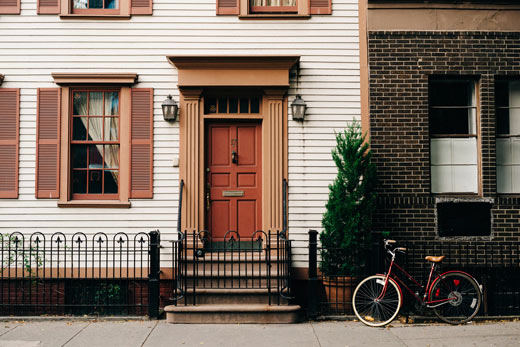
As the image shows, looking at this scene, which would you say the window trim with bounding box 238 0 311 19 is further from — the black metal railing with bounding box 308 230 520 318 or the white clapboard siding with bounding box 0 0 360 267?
the black metal railing with bounding box 308 230 520 318

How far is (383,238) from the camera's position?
25.6 feet

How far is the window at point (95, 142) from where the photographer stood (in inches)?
324

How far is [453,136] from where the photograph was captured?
8188mm

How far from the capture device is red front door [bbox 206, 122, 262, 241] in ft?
→ 26.9

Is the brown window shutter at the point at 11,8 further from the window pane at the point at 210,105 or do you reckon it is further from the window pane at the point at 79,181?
the window pane at the point at 210,105

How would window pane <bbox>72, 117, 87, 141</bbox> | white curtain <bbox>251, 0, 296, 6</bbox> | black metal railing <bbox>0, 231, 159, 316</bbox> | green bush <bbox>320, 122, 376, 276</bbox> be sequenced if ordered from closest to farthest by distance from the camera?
1. green bush <bbox>320, 122, 376, 276</bbox>
2. black metal railing <bbox>0, 231, 159, 316</bbox>
3. window pane <bbox>72, 117, 87, 141</bbox>
4. white curtain <bbox>251, 0, 296, 6</bbox>

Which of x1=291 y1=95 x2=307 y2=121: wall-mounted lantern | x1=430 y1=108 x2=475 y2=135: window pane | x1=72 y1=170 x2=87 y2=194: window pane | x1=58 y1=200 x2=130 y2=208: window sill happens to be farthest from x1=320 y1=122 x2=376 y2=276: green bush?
x1=72 y1=170 x2=87 y2=194: window pane

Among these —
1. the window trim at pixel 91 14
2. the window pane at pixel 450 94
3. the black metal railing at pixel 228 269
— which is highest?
the window trim at pixel 91 14

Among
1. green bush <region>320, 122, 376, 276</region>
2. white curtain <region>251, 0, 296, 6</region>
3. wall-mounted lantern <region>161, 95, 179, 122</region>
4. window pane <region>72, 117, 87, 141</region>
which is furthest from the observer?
white curtain <region>251, 0, 296, 6</region>

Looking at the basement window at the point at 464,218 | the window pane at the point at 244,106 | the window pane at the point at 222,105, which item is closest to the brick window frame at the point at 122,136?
the window pane at the point at 222,105

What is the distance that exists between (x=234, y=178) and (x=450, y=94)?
399cm

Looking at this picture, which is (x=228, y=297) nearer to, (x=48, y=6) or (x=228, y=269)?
(x=228, y=269)

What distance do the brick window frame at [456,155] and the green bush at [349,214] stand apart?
137 cm

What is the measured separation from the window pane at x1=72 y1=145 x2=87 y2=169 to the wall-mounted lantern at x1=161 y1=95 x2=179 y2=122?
1.57 metres
